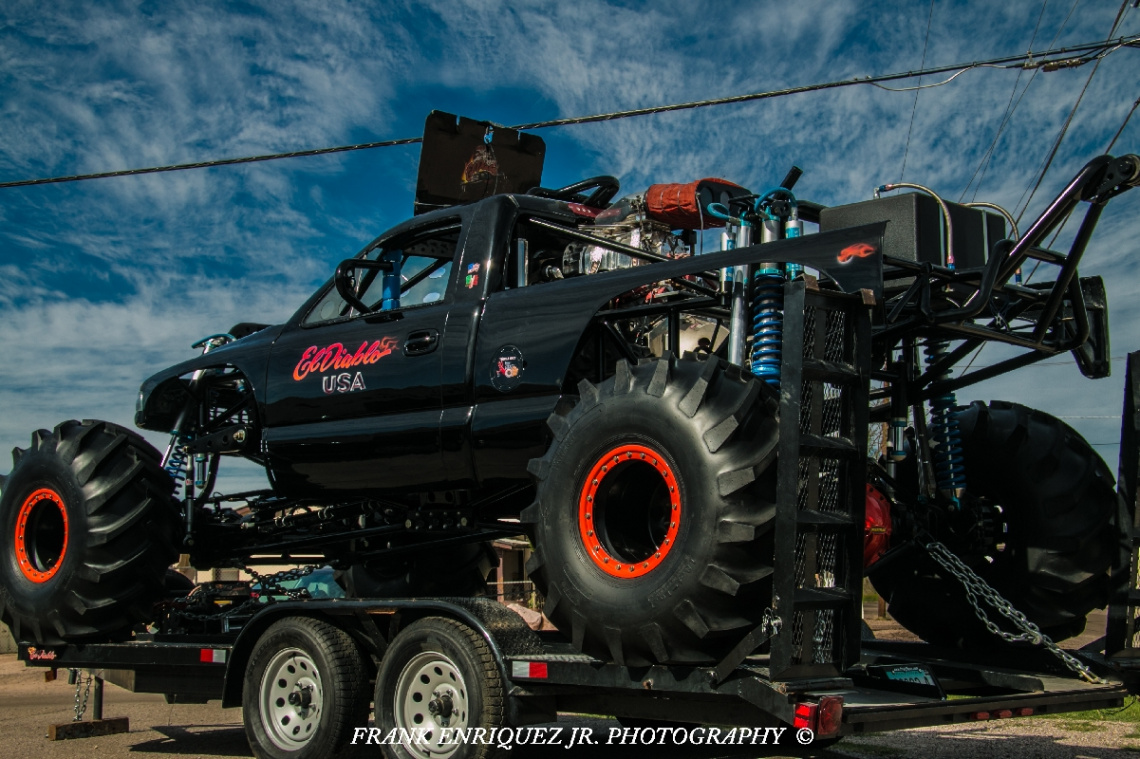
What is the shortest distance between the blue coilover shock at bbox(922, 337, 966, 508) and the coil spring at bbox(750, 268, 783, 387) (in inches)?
64.5

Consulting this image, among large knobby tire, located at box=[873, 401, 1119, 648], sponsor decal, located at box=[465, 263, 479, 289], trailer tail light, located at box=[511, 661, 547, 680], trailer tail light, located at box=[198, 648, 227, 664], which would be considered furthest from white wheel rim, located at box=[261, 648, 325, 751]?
large knobby tire, located at box=[873, 401, 1119, 648]

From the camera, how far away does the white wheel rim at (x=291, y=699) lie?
242 inches

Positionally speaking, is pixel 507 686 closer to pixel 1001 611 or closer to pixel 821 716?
pixel 821 716

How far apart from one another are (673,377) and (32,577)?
529 centimetres

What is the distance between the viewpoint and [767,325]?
5.26 m

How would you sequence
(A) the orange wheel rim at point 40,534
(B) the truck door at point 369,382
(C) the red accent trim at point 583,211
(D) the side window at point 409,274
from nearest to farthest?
(B) the truck door at point 369,382 < (D) the side window at point 409,274 < (C) the red accent trim at point 583,211 < (A) the orange wheel rim at point 40,534

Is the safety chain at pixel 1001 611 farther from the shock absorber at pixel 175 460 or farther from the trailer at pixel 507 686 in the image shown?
the shock absorber at pixel 175 460

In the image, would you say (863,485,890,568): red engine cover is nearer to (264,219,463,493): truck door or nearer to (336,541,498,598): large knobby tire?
(264,219,463,493): truck door

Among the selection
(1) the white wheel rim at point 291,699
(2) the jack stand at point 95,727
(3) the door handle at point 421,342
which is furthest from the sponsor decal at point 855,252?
(2) the jack stand at point 95,727

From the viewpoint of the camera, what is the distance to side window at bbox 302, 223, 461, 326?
6.86 meters

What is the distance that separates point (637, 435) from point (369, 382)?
237 centimetres

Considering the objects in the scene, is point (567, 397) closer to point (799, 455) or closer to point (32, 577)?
point (799, 455)

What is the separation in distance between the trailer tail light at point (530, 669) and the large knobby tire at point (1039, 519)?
2.99 meters

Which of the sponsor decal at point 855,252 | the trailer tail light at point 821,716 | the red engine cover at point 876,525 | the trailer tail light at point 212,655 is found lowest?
the trailer tail light at point 212,655
